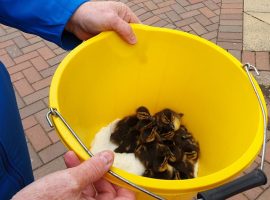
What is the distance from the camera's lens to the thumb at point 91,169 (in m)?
0.76

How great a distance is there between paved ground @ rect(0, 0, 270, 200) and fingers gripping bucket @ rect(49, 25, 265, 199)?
0.57 meters

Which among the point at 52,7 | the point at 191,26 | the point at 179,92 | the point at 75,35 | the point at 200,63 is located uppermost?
the point at 52,7

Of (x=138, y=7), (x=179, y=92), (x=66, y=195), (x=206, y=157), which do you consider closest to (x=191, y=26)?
(x=138, y=7)

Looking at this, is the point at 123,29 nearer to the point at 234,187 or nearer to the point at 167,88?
the point at 167,88

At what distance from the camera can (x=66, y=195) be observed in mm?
742

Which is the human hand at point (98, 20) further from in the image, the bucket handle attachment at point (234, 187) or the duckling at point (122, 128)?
the bucket handle attachment at point (234, 187)

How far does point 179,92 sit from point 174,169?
1.05ft

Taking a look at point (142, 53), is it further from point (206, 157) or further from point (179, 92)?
point (206, 157)

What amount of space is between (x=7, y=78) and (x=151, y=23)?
183 cm

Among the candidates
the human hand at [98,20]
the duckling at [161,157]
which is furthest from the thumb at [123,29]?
the duckling at [161,157]

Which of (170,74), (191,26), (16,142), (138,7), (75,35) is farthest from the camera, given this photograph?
(138,7)

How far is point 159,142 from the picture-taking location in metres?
1.41

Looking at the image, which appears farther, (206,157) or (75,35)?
(206,157)

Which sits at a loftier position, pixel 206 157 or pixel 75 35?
pixel 75 35
